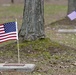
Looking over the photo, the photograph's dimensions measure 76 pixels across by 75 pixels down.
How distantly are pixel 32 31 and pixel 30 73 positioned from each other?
249cm

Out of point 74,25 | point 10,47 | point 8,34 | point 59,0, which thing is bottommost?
point 59,0

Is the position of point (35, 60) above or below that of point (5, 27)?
below

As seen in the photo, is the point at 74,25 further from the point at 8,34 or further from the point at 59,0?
the point at 59,0

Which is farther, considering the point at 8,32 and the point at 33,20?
the point at 33,20

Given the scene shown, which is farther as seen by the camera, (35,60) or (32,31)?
(32,31)

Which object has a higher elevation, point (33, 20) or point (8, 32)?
point (8, 32)

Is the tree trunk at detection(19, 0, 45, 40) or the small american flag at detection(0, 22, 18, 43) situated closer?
the small american flag at detection(0, 22, 18, 43)

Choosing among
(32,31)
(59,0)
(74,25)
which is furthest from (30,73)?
(59,0)

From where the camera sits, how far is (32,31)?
34.9 feet

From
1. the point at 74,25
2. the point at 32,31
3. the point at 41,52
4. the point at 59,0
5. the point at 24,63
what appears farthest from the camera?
the point at 59,0

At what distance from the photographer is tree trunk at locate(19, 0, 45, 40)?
1061 centimetres

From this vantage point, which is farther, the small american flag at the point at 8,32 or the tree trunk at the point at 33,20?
the tree trunk at the point at 33,20

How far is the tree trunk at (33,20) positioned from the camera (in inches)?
418

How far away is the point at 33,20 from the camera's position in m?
10.6
